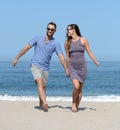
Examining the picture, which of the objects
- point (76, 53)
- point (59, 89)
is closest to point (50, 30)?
point (76, 53)

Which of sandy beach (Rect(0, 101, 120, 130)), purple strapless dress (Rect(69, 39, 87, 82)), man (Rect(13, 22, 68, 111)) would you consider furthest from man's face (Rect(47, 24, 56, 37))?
sandy beach (Rect(0, 101, 120, 130))

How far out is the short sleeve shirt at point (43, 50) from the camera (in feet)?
30.5

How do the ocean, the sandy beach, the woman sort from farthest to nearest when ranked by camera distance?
the ocean, the woman, the sandy beach

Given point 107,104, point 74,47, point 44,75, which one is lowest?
point 107,104

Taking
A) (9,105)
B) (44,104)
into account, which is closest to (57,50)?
(44,104)

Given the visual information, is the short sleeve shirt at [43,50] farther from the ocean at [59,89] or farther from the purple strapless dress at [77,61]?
the ocean at [59,89]

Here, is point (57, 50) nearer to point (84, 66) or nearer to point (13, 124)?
point (84, 66)

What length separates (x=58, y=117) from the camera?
8.77 metres

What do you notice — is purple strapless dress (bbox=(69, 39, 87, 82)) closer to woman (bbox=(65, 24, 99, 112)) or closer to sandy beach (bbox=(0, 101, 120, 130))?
woman (bbox=(65, 24, 99, 112))

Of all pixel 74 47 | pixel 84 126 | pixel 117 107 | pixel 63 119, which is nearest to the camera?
pixel 84 126

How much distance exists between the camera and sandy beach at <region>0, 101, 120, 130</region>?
7.89 meters

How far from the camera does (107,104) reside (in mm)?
10781

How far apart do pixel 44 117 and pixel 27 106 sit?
5.21ft

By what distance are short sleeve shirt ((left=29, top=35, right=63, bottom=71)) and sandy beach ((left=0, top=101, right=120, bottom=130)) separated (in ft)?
3.16
